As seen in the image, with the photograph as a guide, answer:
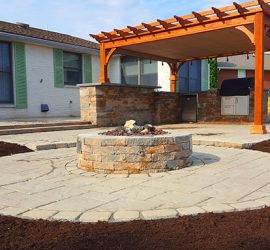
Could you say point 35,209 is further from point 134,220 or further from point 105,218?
point 134,220

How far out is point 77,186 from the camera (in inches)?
151

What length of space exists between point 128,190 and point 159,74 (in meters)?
14.8

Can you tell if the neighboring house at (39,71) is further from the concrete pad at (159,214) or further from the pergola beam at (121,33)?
the concrete pad at (159,214)

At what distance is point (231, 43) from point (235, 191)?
10256 millimetres

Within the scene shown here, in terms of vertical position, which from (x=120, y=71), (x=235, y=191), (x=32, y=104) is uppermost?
(x=120, y=71)

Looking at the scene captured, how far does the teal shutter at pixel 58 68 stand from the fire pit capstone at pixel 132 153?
38.2ft

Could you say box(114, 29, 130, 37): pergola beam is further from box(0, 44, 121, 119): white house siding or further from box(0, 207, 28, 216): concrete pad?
box(0, 207, 28, 216): concrete pad

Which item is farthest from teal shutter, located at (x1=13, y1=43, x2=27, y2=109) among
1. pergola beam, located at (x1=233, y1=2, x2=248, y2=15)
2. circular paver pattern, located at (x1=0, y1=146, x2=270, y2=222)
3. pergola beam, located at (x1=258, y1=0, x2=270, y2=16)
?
pergola beam, located at (x1=258, y1=0, x2=270, y2=16)

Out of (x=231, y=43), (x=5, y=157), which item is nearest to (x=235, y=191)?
(x=5, y=157)

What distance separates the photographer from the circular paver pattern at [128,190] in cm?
291

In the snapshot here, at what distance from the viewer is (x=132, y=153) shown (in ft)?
14.5

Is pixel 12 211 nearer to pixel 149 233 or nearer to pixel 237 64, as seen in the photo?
pixel 149 233

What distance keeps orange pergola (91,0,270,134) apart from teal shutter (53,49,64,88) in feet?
13.3

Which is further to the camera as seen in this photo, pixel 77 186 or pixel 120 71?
pixel 120 71
